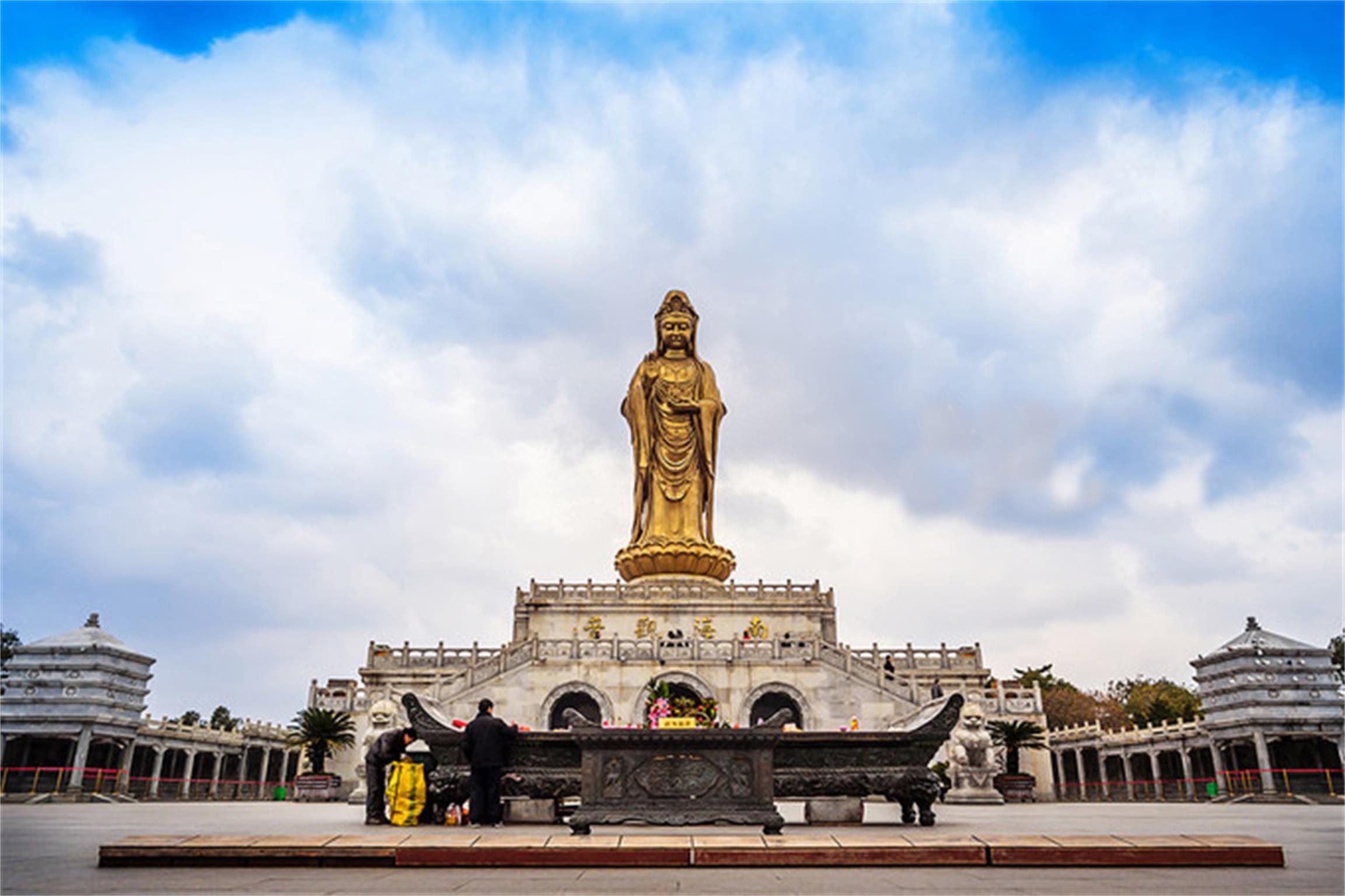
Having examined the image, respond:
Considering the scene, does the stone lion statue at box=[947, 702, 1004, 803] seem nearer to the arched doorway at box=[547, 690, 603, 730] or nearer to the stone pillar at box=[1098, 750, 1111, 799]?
the arched doorway at box=[547, 690, 603, 730]

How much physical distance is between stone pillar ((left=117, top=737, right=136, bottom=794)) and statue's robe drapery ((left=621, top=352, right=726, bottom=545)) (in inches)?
715

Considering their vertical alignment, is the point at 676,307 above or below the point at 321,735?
above

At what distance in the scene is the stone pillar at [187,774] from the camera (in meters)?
31.2

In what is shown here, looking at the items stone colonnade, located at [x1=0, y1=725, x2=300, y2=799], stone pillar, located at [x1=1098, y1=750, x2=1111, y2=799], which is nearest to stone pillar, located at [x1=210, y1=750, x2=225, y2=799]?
stone colonnade, located at [x1=0, y1=725, x2=300, y2=799]

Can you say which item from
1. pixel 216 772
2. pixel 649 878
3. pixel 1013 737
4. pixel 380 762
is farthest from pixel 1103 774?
pixel 649 878

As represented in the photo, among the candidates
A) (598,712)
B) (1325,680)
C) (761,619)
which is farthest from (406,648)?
(1325,680)

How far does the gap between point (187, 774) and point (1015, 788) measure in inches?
1068

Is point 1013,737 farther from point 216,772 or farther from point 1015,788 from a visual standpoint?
point 216,772

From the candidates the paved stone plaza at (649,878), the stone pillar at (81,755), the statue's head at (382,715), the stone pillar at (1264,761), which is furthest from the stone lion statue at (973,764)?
the stone pillar at (81,755)

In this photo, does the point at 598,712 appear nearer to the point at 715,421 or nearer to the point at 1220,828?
the point at 715,421

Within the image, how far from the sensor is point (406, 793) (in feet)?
34.0

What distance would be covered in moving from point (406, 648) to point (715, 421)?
47.9ft

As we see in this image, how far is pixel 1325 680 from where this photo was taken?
30.0 m

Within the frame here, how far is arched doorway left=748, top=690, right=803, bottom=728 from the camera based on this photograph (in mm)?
26391
